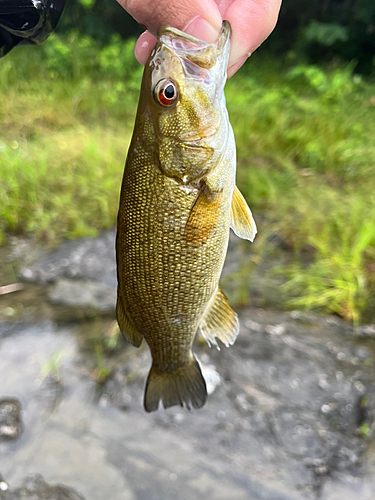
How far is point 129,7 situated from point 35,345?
2624 mm

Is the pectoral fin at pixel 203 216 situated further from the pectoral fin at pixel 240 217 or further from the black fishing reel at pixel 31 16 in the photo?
the black fishing reel at pixel 31 16

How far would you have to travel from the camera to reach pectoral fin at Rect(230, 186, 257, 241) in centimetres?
161

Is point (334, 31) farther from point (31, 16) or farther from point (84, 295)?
point (31, 16)

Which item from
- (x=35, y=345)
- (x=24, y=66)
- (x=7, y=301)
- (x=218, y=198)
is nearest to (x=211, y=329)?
(x=218, y=198)

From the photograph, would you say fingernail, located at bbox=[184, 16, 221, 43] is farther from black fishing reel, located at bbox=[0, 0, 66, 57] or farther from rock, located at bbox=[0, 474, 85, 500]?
rock, located at bbox=[0, 474, 85, 500]

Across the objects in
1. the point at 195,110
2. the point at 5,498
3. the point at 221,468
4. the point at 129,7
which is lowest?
the point at 5,498

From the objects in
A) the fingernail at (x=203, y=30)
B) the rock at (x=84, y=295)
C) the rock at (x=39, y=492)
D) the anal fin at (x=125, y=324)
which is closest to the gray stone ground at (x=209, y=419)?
the rock at (x=39, y=492)

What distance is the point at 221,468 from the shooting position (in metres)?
2.58

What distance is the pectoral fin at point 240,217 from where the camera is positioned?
161cm

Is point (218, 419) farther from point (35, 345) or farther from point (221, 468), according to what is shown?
point (35, 345)

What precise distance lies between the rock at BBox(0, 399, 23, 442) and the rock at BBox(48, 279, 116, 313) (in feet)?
3.33

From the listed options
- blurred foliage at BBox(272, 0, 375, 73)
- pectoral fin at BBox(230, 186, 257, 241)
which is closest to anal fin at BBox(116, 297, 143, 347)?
pectoral fin at BBox(230, 186, 257, 241)

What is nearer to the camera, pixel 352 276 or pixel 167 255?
pixel 167 255

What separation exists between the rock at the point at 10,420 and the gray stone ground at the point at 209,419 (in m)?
0.03
